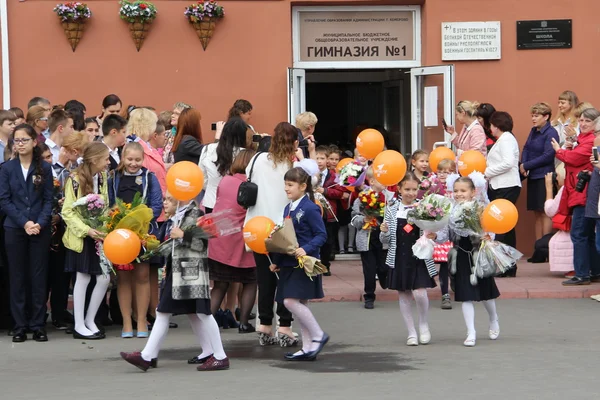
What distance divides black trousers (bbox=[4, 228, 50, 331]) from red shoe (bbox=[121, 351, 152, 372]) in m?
2.10

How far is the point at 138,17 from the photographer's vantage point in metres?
15.8

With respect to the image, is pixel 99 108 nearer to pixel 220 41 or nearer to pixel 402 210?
pixel 220 41

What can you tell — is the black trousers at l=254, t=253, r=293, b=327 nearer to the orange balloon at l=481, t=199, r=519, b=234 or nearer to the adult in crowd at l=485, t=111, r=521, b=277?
the orange balloon at l=481, t=199, r=519, b=234

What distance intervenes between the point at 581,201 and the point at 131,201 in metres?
5.64

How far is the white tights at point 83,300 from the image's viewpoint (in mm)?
10664

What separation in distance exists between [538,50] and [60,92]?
6.78 meters

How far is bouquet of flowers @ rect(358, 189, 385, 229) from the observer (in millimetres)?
11508

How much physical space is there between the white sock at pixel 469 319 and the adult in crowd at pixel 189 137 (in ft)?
10.4

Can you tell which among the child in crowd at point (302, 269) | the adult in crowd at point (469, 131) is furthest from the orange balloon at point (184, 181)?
the adult in crowd at point (469, 131)

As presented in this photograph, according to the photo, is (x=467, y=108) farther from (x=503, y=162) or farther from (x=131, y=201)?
(x=131, y=201)

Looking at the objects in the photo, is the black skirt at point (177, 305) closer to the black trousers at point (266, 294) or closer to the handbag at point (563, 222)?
the black trousers at point (266, 294)

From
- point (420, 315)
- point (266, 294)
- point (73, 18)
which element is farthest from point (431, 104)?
point (266, 294)

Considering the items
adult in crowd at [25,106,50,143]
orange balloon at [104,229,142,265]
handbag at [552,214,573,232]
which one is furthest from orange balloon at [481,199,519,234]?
adult in crowd at [25,106,50,143]

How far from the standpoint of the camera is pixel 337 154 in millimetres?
15039
